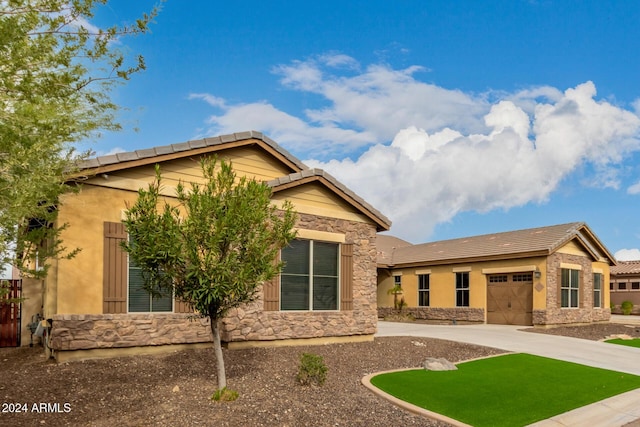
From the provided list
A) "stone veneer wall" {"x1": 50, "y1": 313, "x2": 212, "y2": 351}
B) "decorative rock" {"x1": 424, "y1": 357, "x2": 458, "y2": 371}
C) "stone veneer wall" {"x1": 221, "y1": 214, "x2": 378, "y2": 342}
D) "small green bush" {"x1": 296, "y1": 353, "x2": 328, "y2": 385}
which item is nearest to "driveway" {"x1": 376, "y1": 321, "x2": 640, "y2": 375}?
"stone veneer wall" {"x1": 221, "y1": 214, "x2": 378, "y2": 342}

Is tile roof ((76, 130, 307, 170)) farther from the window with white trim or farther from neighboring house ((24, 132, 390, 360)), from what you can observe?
the window with white trim

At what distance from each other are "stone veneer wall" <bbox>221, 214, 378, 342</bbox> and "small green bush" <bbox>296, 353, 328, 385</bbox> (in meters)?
3.31

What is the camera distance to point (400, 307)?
28031 millimetres

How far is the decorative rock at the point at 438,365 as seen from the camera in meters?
11.3

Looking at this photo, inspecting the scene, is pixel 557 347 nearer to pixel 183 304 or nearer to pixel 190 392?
pixel 183 304

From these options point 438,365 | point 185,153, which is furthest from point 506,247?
point 185,153

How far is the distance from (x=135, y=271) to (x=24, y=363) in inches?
124

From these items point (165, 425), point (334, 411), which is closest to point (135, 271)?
point (165, 425)

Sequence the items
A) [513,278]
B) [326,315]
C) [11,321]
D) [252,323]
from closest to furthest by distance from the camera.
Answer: [252,323] → [326,315] → [11,321] → [513,278]

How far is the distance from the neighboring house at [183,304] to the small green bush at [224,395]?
1474mm

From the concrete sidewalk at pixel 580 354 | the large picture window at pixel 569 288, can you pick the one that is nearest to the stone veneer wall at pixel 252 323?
the concrete sidewalk at pixel 580 354

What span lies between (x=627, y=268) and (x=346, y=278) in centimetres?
3253

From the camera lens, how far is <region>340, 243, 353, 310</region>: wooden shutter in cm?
1395

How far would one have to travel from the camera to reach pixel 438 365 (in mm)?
11391
